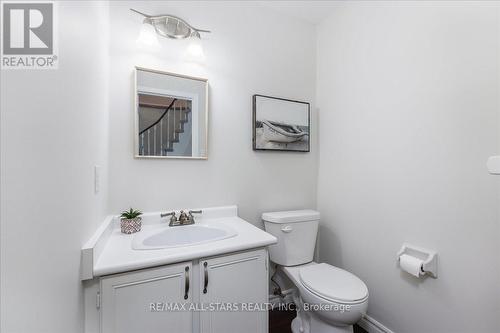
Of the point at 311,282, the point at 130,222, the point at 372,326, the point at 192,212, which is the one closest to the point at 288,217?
the point at 311,282

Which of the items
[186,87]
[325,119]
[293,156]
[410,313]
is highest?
[186,87]

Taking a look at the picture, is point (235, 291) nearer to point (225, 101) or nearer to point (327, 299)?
point (327, 299)

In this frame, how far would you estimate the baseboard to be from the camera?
1514 mm

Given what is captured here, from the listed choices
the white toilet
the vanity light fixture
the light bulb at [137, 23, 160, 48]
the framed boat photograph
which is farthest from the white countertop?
the vanity light fixture

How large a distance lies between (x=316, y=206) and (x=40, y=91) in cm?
200

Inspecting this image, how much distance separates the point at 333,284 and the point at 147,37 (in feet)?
6.38

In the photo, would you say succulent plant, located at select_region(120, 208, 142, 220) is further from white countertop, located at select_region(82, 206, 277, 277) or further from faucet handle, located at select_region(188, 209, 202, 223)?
faucet handle, located at select_region(188, 209, 202, 223)

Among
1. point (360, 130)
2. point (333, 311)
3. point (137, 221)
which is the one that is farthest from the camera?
point (360, 130)

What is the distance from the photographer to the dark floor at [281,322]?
162 centimetres

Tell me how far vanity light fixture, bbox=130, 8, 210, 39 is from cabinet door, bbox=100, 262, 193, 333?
1456 millimetres

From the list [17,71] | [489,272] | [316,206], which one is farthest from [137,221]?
[489,272]

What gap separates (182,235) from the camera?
1.46m

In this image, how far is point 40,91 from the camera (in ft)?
1.84

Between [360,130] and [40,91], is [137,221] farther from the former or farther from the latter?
[360,130]
